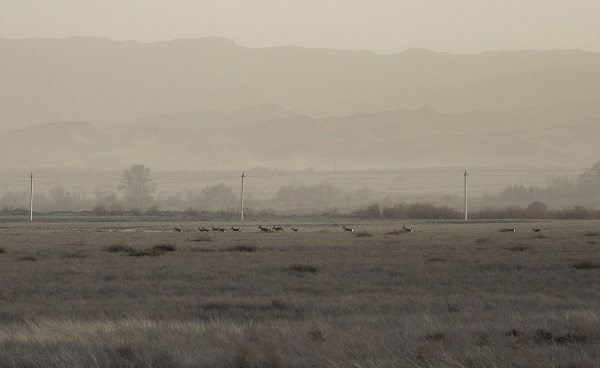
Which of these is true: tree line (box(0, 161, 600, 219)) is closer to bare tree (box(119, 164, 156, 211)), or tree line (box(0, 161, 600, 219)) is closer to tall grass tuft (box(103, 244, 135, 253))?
bare tree (box(119, 164, 156, 211))

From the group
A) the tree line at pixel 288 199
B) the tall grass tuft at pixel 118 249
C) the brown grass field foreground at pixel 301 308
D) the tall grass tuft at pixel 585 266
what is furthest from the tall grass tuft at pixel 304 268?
the tree line at pixel 288 199

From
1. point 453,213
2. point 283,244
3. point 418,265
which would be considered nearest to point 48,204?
point 453,213

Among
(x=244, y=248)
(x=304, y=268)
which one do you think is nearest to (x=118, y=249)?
(x=244, y=248)

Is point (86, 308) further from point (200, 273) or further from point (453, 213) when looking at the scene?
point (453, 213)

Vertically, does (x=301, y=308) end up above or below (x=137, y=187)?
below

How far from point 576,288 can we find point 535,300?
102 inches

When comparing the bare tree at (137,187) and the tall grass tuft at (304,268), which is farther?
the bare tree at (137,187)

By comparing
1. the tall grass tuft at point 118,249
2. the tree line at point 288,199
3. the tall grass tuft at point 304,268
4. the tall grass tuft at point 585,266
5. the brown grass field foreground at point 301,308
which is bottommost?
the brown grass field foreground at point 301,308

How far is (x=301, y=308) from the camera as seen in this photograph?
1800cm

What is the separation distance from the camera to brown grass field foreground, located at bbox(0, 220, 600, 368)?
1189 centimetres

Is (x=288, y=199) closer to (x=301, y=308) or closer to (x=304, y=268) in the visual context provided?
(x=304, y=268)

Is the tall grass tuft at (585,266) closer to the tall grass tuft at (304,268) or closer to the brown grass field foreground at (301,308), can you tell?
the brown grass field foreground at (301,308)

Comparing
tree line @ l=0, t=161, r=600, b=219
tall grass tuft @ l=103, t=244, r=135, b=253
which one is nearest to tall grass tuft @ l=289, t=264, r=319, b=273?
tall grass tuft @ l=103, t=244, r=135, b=253

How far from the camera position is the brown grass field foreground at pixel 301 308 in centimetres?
1189
